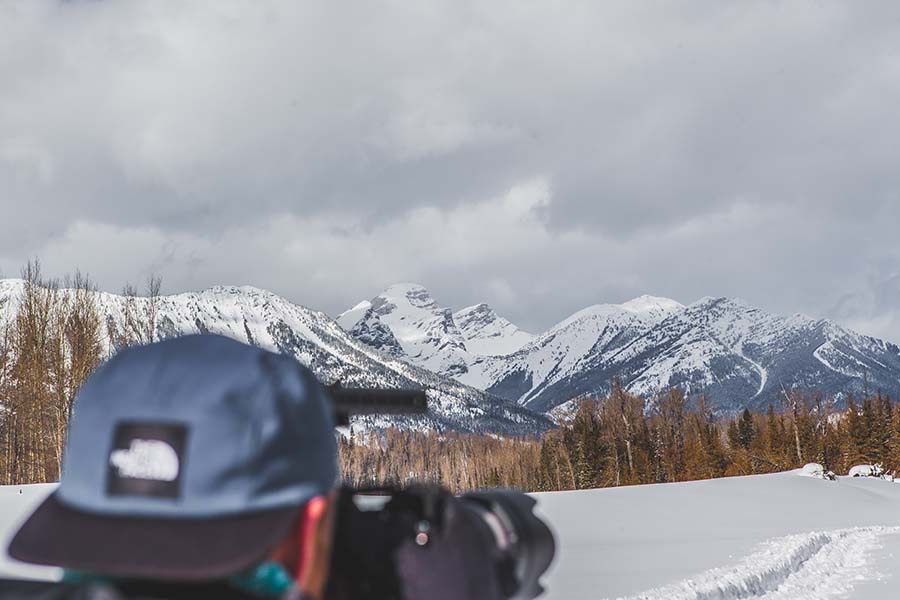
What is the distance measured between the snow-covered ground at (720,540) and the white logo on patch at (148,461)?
26.6ft

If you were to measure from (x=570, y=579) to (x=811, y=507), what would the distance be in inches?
1045

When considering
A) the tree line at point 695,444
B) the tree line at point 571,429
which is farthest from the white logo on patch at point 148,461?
the tree line at point 695,444

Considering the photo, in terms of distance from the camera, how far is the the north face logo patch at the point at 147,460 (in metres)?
0.98

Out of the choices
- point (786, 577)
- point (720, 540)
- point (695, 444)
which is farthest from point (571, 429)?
point (786, 577)

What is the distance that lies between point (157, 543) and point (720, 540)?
20156mm

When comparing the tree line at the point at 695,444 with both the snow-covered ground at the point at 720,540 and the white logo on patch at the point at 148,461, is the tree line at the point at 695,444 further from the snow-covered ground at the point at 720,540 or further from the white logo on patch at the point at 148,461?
the white logo on patch at the point at 148,461

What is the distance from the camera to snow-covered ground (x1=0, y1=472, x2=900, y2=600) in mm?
10117

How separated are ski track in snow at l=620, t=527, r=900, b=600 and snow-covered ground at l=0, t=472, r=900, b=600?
0.02 meters

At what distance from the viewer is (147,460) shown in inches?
39.1

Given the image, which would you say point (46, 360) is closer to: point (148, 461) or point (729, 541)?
point (729, 541)

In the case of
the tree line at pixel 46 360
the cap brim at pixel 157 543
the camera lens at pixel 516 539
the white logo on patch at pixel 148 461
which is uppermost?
the tree line at pixel 46 360

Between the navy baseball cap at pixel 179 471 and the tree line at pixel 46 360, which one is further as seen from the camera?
the tree line at pixel 46 360

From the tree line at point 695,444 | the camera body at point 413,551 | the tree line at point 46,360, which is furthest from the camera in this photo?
the tree line at point 695,444

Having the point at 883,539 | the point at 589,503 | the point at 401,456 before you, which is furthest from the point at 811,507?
the point at 401,456
